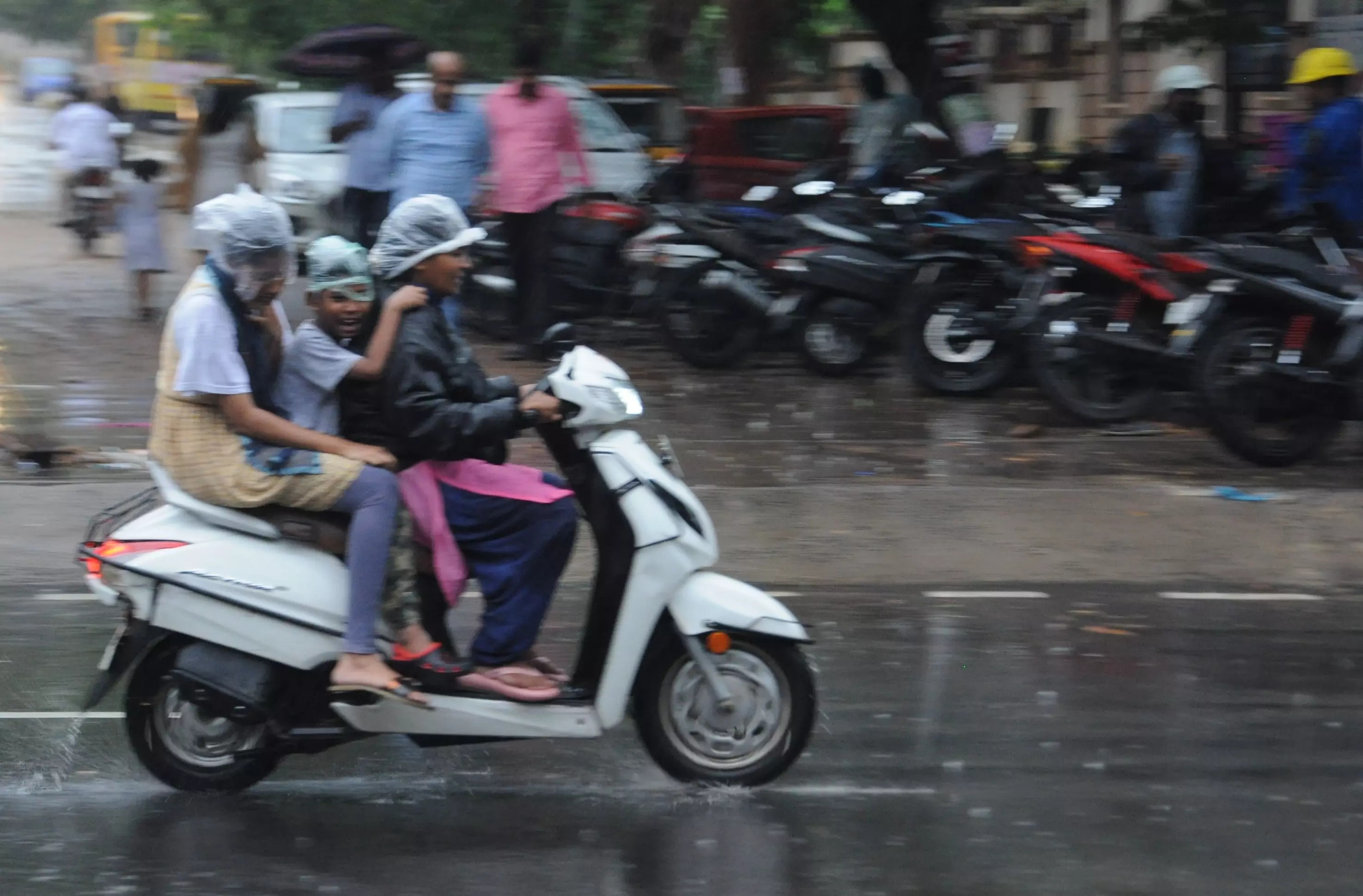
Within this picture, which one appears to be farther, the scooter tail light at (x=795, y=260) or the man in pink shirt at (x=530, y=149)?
the scooter tail light at (x=795, y=260)

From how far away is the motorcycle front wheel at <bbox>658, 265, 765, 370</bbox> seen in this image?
41.1ft

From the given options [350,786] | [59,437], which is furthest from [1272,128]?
[350,786]

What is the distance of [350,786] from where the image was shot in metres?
5.16

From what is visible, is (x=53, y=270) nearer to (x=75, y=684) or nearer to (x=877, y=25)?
(x=877, y=25)

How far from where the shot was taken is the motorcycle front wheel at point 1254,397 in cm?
948

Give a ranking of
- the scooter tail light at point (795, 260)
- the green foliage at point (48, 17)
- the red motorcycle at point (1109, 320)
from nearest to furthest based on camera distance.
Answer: the red motorcycle at point (1109, 320) → the scooter tail light at point (795, 260) → the green foliage at point (48, 17)

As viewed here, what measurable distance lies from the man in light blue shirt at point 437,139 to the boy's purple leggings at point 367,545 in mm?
6079

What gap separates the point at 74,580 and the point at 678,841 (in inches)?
153

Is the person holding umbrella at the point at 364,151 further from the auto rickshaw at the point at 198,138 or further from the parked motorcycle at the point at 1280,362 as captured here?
the parked motorcycle at the point at 1280,362

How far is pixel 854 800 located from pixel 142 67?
40.2 meters

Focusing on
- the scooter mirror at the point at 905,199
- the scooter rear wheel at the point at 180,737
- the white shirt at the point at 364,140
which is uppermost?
the white shirt at the point at 364,140

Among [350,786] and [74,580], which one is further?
[74,580]

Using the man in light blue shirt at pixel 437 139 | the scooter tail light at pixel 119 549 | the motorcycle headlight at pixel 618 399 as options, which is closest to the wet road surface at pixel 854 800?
the scooter tail light at pixel 119 549

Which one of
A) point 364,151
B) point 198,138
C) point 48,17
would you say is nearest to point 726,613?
point 364,151
